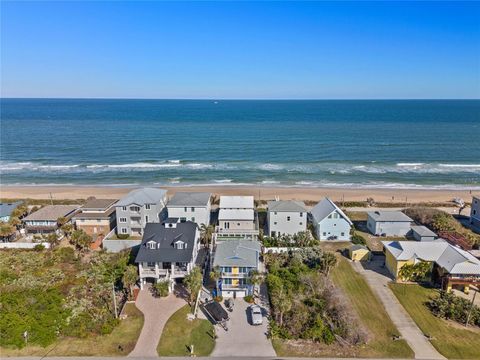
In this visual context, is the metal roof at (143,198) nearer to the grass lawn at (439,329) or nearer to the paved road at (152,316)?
the paved road at (152,316)

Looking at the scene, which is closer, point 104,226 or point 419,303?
point 419,303

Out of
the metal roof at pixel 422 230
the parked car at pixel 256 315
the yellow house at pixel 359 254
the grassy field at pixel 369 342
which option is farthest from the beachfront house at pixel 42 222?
the metal roof at pixel 422 230

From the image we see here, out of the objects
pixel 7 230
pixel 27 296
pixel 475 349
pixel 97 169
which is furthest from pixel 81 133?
pixel 475 349

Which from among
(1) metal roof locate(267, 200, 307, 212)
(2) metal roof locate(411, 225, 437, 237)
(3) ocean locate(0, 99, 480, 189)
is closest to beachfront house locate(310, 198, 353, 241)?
(1) metal roof locate(267, 200, 307, 212)

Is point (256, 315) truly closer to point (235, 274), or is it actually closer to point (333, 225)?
point (235, 274)

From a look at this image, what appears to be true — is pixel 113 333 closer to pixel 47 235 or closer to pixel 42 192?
pixel 47 235

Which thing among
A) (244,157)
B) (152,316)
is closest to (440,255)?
(152,316)
